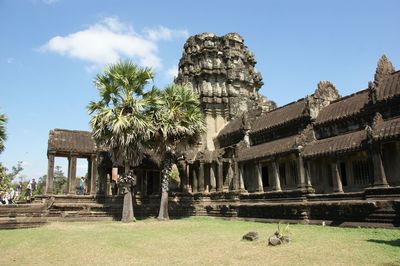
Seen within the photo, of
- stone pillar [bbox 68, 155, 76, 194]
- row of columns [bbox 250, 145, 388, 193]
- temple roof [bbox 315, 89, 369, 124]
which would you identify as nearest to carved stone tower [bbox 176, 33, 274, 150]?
row of columns [bbox 250, 145, 388, 193]

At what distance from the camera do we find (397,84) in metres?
18.0

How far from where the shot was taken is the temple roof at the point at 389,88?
17.8 m

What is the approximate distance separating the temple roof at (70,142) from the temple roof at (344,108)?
57.3 feet

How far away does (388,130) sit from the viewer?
16172 millimetres

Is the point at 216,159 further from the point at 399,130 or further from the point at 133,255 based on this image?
the point at 133,255

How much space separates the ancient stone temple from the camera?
17141 mm

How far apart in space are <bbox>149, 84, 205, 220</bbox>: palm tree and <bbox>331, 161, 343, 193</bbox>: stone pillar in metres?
9.37

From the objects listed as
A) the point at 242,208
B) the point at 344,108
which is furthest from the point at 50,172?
the point at 344,108

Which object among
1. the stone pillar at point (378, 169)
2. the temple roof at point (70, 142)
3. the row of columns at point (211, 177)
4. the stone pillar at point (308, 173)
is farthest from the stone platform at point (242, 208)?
the temple roof at point (70, 142)

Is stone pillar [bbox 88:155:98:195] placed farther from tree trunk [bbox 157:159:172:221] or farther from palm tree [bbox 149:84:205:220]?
tree trunk [bbox 157:159:172:221]

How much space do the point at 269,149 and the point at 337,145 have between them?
5196mm

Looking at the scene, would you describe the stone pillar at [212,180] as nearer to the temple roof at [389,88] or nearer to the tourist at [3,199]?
the temple roof at [389,88]

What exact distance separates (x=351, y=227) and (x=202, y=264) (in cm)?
938

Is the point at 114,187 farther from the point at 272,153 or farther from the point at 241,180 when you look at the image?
the point at 272,153
